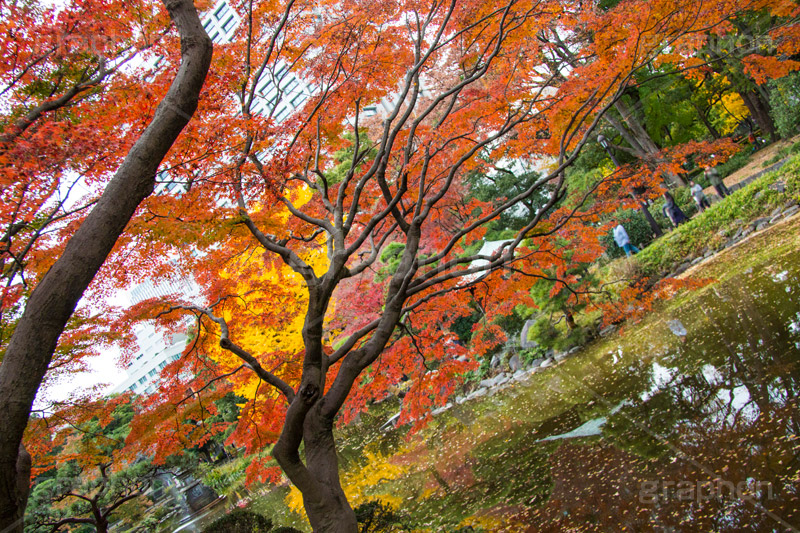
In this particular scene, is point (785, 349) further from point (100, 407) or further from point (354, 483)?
point (100, 407)

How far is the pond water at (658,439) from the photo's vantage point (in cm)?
346

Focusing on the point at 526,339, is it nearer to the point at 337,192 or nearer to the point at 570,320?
the point at 570,320

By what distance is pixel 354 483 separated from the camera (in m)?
8.71

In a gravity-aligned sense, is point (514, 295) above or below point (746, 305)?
above

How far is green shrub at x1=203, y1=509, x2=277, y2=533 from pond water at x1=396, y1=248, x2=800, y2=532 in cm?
194

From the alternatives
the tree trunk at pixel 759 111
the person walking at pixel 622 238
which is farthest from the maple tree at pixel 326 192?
the tree trunk at pixel 759 111

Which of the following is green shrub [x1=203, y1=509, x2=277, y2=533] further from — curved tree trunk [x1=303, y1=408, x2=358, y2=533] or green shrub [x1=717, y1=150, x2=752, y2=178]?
green shrub [x1=717, y1=150, x2=752, y2=178]

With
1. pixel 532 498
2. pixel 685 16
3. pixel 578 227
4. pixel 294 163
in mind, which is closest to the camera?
pixel 532 498

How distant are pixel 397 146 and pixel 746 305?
5.92 meters

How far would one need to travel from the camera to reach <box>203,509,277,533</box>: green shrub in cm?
595

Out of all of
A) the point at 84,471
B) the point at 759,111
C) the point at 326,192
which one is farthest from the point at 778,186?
the point at 84,471

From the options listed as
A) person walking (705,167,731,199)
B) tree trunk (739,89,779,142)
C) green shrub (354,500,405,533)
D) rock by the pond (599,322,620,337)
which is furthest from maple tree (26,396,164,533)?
tree trunk (739,89,779,142)

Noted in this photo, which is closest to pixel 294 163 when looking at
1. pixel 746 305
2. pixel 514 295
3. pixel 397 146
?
pixel 397 146

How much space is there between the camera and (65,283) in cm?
239
